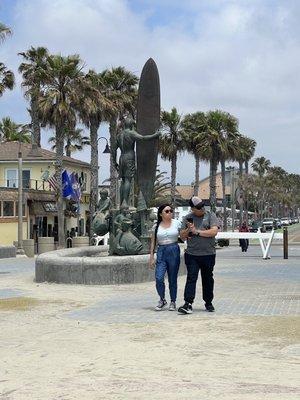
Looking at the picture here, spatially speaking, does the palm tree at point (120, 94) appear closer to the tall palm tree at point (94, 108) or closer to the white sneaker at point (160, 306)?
the tall palm tree at point (94, 108)

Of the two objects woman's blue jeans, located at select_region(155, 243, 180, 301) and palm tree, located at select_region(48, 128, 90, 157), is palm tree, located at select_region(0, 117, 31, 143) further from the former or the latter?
woman's blue jeans, located at select_region(155, 243, 180, 301)

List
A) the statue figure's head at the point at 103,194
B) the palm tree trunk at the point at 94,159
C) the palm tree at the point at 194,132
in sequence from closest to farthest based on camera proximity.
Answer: the statue figure's head at the point at 103,194 < the palm tree trunk at the point at 94,159 < the palm tree at the point at 194,132

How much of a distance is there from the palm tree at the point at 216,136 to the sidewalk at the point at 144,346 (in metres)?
40.4

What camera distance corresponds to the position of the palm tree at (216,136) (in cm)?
5209

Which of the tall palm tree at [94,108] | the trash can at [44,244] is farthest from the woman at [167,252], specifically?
the tall palm tree at [94,108]

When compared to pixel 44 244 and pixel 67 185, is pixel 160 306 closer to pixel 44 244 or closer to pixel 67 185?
pixel 44 244

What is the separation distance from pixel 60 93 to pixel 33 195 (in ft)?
36.1

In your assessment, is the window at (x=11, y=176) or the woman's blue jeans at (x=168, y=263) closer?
the woman's blue jeans at (x=168, y=263)

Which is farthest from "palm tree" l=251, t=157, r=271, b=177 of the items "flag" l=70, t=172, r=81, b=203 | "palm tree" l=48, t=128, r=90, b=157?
"flag" l=70, t=172, r=81, b=203

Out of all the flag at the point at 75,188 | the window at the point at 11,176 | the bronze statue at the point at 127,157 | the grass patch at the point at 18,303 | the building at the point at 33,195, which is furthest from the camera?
the window at the point at 11,176

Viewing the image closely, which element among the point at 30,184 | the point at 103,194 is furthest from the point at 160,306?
the point at 30,184

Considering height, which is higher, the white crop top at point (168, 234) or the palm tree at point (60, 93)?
the palm tree at point (60, 93)

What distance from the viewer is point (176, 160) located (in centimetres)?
5206

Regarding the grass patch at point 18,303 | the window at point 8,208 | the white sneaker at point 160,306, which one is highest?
the window at point 8,208
